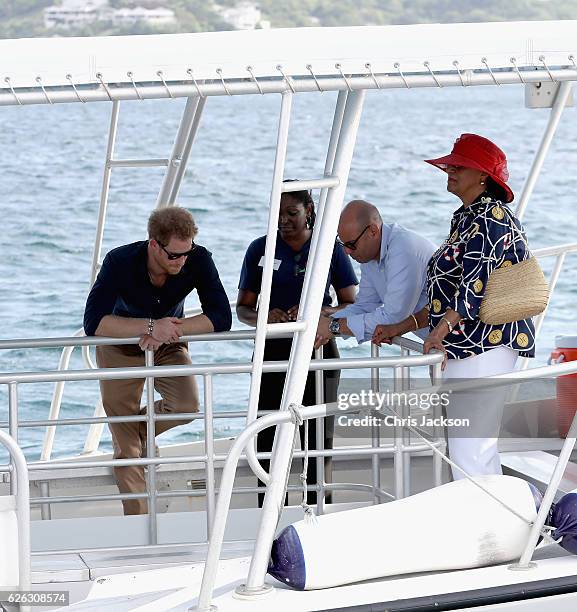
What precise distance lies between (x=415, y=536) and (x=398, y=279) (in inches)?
52.3

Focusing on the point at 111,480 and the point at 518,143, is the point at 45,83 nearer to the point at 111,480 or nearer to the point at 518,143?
the point at 111,480

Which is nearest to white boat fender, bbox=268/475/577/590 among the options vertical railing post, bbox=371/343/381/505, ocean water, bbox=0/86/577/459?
vertical railing post, bbox=371/343/381/505

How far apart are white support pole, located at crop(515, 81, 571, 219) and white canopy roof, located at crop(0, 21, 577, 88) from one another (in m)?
2.31

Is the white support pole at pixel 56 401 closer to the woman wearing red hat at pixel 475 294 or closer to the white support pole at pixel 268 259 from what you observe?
the woman wearing red hat at pixel 475 294

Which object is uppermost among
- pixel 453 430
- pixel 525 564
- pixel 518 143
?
pixel 518 143

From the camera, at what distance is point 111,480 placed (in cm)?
616

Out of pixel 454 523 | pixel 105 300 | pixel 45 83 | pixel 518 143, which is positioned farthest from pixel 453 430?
pixel 518 143

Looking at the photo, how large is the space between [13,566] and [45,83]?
1.41m

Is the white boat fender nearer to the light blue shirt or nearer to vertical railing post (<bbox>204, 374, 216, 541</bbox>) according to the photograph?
vertical railing post (<bbox>204, 374, 216, 541</bbox>)

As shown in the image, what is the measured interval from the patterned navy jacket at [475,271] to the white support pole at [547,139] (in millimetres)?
1530

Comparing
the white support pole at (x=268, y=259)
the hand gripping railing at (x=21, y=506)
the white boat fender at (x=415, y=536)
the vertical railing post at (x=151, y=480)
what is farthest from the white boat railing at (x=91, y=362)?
the white support pole at (x=268, y=259)

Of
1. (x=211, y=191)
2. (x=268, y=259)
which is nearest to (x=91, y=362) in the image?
(x=268, y=259)

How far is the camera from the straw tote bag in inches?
175

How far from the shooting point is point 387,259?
4.96 m
